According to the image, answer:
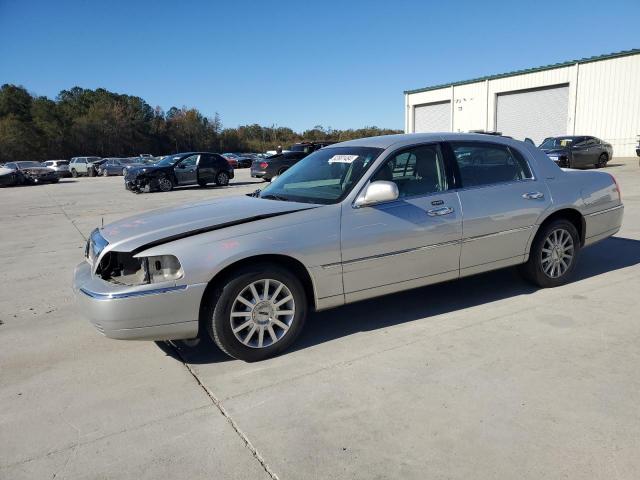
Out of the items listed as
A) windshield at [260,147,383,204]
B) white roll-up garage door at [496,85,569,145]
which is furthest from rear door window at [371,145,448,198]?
white roll-up garage door at [496,85,569,145]

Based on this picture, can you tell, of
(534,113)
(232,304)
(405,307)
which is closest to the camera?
(232,304)

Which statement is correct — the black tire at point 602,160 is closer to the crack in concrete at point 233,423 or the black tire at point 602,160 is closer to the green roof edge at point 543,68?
the green roof edge at point 543,68

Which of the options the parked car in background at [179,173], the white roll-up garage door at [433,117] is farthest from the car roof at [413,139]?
the white roll-up garage door at [433,117]

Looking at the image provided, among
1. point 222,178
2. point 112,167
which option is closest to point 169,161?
point 222,178

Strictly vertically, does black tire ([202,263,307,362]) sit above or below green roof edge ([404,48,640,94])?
below

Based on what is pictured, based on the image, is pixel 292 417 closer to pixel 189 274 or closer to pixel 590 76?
pixel 189 274

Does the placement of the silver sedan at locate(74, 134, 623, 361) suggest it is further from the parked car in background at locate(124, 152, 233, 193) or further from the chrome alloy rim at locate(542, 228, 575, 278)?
the parked car in background at locate(124, 152, 233, 193)

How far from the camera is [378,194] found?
389cm

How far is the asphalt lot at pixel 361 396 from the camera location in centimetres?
255

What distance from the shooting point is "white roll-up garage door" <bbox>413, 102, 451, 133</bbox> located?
42156mm

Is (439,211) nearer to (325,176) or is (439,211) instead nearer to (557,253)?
(325,176)

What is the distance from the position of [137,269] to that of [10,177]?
2907 cm

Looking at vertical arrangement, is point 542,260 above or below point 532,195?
below

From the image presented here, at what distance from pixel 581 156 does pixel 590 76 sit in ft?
36.8
